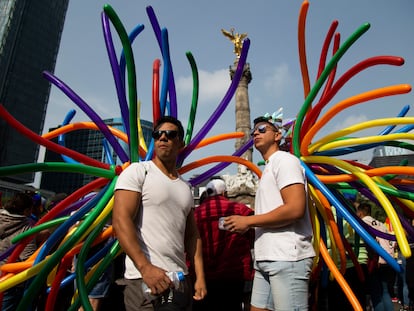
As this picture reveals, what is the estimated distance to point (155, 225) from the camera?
5.32ft

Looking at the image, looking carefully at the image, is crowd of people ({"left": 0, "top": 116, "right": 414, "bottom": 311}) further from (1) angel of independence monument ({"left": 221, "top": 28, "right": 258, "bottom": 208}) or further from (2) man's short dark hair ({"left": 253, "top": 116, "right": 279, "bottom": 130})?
(1) angel of independence monument ({"left": 221, "top": 28, "right": 258, "bottom": 208})

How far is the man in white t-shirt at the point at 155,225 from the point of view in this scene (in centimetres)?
147

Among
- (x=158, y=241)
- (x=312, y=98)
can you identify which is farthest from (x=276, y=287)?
(x=312, y=98)

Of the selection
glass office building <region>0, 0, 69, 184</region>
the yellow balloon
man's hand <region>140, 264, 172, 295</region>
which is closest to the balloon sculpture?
the yellow balloon

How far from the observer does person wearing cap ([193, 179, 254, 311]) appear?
2658mm

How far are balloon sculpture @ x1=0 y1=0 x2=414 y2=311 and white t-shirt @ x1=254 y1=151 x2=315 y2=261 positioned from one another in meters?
0.56

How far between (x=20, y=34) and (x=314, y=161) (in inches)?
2314

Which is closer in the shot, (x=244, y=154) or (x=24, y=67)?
(x=244, y=154)

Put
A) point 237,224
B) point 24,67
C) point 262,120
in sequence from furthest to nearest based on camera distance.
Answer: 1. point 24,67
2. point 262,120
3. point 237,224

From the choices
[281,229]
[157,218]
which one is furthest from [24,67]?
[281,229]

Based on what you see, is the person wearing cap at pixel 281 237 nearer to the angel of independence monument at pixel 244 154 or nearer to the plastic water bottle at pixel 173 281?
the plastic water bottle at pixel 173 281

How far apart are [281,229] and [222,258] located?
0.94 metres

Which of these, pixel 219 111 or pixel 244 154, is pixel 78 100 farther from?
pixel 244 154

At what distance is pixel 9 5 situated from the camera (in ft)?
159
